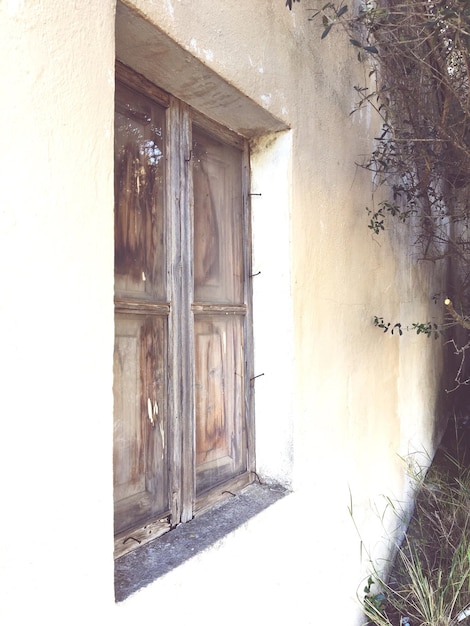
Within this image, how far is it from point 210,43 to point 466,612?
2728 mm

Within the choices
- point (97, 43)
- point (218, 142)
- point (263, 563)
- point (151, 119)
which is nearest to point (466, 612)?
point (263, 563)

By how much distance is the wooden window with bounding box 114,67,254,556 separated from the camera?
4.52 feet

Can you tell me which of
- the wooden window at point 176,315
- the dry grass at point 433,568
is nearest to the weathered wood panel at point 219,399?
the wooden window at point 176,315

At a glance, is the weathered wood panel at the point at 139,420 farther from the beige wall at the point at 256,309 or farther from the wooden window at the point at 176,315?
the beige wall at the point at 256,309

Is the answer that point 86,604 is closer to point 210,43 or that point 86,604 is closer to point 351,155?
point 210,43

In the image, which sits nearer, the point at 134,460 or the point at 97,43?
the point at 97,43

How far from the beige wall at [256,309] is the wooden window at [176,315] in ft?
0.31

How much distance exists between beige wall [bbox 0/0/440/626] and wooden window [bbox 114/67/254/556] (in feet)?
0.31

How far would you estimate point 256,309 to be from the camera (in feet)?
6.40

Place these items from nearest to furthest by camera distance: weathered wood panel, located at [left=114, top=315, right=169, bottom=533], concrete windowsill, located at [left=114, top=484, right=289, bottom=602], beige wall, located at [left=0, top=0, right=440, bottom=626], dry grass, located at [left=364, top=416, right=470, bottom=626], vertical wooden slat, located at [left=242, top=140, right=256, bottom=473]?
beige wall, located at [left=0, top=0, right=440, bottom=626]
concrete windowsill, located at [left=114, top=484, right=289, bottom=602]
weathered wood panel, located at [left=114, top=315, right=169, bottom=533]
vertical wooden slat, located at [left=242, top=140, right=256, bottom=473]
dry grass, located at [left=364, top=416, right=470, bottom=626]

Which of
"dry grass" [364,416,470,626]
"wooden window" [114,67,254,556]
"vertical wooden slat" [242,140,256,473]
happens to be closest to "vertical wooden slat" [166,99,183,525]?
"wooden window" [114,67,254,556]

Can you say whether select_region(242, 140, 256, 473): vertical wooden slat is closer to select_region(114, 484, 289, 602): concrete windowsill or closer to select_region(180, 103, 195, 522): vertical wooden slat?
select_region(114, 484, 289, 602): concrete windowsill

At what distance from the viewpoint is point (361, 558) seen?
8.27ft

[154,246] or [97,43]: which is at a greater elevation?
[97,43]
